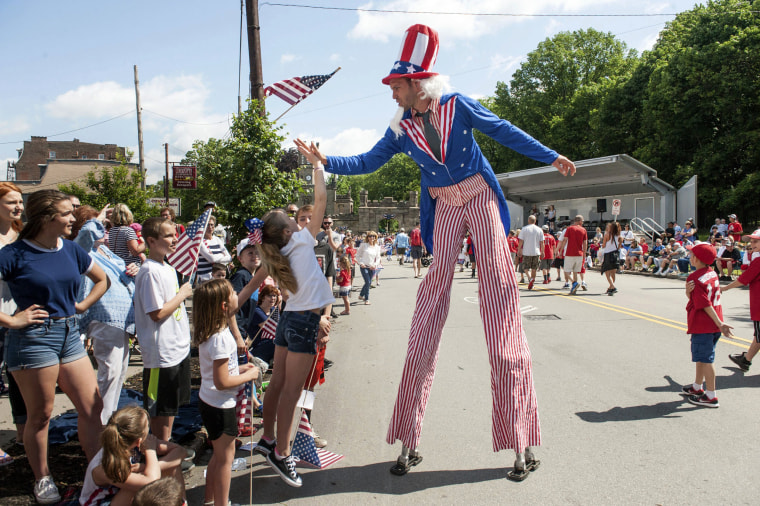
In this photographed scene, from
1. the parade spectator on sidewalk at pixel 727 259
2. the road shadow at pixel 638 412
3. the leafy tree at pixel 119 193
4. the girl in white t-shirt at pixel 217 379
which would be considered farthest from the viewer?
the leafy tree at pixel 119 193

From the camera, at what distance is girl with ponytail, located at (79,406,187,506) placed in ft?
8.66

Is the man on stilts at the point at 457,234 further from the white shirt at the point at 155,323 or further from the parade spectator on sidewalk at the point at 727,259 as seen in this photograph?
the parade spectator on sidewalk at the point at 727,259

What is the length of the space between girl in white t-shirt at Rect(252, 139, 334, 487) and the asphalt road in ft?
0.82

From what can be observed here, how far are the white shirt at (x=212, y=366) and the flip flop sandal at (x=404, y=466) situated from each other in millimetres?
1115

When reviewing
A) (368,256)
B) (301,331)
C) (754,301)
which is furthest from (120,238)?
(368,256)

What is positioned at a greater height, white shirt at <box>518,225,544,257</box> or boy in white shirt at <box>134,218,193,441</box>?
white shirt at <box>518,225,544,257</box>

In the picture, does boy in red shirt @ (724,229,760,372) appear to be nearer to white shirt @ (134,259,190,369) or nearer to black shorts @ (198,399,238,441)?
black shorts @ (198,399,238,441)

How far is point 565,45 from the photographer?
157 ft

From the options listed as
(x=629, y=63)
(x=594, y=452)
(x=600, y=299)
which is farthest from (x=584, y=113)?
(x=594, y=452)

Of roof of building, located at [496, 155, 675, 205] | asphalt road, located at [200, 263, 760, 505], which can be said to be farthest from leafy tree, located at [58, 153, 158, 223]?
roof of building, located at [496, 155, 675, 205]

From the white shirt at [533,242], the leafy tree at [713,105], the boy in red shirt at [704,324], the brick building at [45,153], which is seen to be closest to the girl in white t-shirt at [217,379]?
the boy in red shirt at [704,324]

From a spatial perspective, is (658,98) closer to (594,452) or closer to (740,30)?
(740,30)

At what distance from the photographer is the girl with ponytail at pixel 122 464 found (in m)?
2.64

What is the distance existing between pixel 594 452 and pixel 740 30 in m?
33.1
